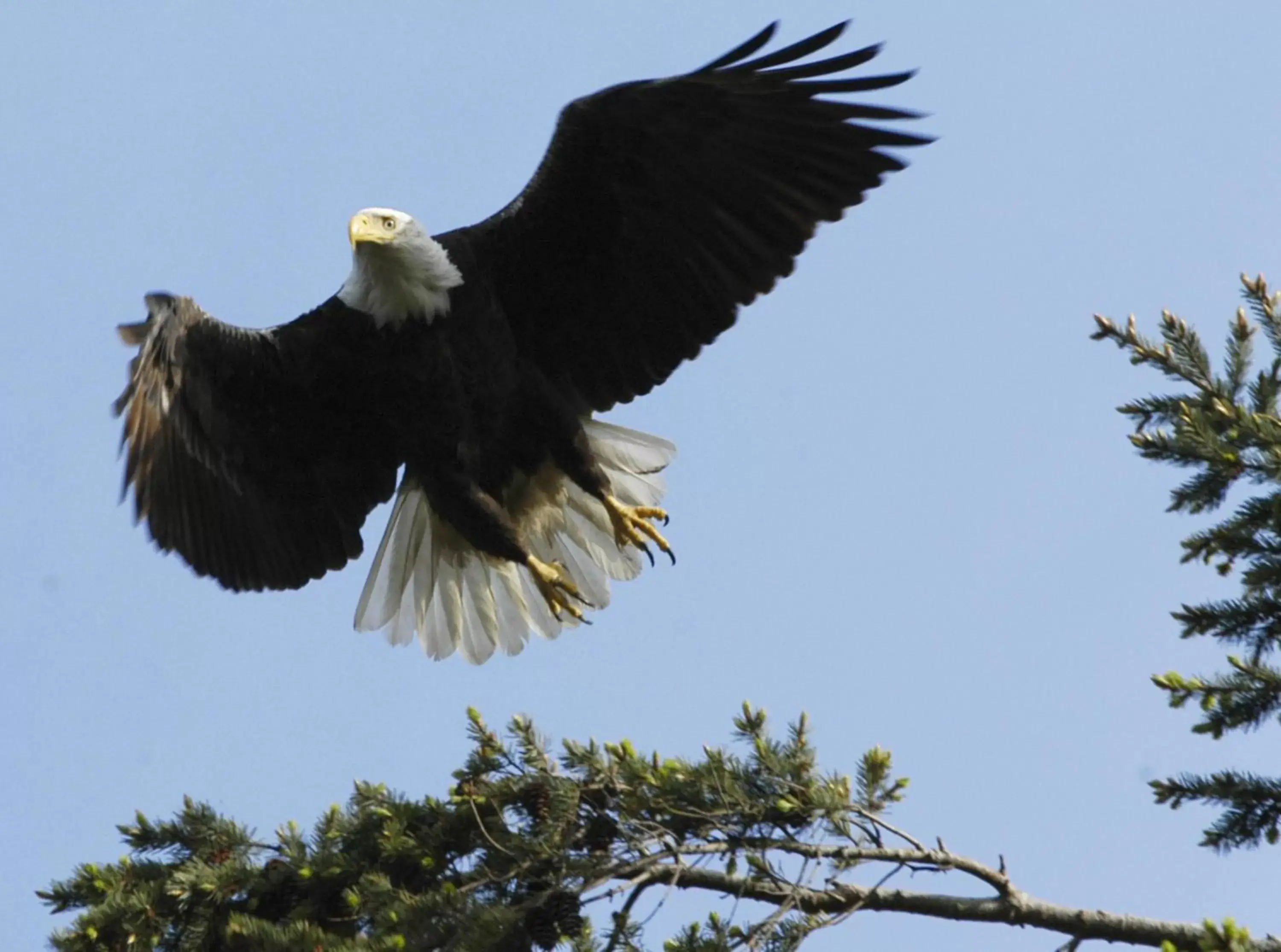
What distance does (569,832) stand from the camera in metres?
3.24

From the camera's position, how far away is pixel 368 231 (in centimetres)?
497

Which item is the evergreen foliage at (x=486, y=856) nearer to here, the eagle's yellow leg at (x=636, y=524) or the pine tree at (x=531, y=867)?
the pine tree at (x=531, y=867)

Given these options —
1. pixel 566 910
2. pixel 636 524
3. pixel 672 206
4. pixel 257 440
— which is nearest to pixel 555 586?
pixel 636 524

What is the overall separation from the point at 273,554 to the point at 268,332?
87 cm

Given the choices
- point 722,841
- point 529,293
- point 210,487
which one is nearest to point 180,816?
point 722,841

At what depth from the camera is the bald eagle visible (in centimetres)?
478

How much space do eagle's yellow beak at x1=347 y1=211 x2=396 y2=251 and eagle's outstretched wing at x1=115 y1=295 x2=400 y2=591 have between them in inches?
8.8

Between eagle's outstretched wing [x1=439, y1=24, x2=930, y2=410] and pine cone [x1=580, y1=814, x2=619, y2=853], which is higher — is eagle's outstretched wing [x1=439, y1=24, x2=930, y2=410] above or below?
above

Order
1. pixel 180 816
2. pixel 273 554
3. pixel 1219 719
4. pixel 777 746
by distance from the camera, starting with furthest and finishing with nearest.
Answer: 1. pixel 273 554
2. pixel 180 816
3. pixel 777 746
4. pixel 1219 719

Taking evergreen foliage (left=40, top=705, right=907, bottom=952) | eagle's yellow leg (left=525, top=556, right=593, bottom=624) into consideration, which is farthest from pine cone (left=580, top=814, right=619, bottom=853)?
eagle's yellow leg (left=525, top=556, right=593, bottom=624)

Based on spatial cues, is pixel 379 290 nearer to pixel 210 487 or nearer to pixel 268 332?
pixel 268 332

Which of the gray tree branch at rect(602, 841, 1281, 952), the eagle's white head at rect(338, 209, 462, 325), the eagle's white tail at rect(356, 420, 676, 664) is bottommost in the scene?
the gray tree branch at rect(602, 841, 1281, 952)

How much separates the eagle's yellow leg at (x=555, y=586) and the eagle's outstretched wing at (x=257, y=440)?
25.0 inches

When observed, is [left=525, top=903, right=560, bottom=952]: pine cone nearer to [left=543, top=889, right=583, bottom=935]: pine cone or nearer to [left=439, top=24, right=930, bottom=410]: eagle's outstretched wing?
[left=543, top=889, right=583, bottom=935]: pine cone
